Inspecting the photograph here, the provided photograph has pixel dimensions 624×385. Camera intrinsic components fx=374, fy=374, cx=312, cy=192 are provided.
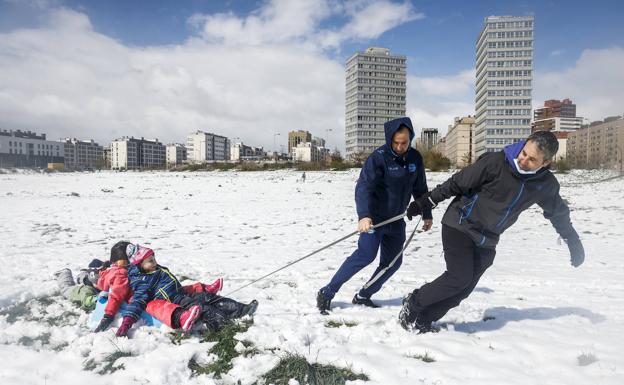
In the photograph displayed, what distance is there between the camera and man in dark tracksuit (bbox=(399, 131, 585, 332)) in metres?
3.11

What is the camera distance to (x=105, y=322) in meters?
3.64

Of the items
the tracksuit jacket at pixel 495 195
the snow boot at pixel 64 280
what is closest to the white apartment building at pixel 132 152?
the snow boot at pixel 64 280

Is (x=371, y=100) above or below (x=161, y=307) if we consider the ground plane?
above

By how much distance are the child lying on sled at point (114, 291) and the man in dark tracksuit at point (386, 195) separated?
1.43 meters

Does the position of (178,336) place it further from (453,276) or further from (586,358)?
(586,358)

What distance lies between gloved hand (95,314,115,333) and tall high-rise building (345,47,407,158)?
4143 inches

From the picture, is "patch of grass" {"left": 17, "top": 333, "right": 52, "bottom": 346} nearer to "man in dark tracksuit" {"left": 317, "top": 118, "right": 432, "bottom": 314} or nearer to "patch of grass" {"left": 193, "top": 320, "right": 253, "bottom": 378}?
"patch of grass" {"left": 193, "top": 320, "right": 253, "bottom": 378}

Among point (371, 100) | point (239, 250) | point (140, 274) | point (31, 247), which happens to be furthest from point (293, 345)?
point (371, 100)

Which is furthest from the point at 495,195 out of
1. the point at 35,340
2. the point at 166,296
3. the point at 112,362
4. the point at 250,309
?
the point at 35,340

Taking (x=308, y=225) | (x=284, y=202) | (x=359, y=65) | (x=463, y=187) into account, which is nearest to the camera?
(x=463, y=187)

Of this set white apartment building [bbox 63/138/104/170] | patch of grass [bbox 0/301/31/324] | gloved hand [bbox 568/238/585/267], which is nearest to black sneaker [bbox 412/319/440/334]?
gloved hand [bbox 568/238/585/267]

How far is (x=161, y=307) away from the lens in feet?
12.2

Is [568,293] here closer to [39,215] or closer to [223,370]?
[223,370]

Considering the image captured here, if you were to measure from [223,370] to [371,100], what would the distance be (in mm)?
113601
